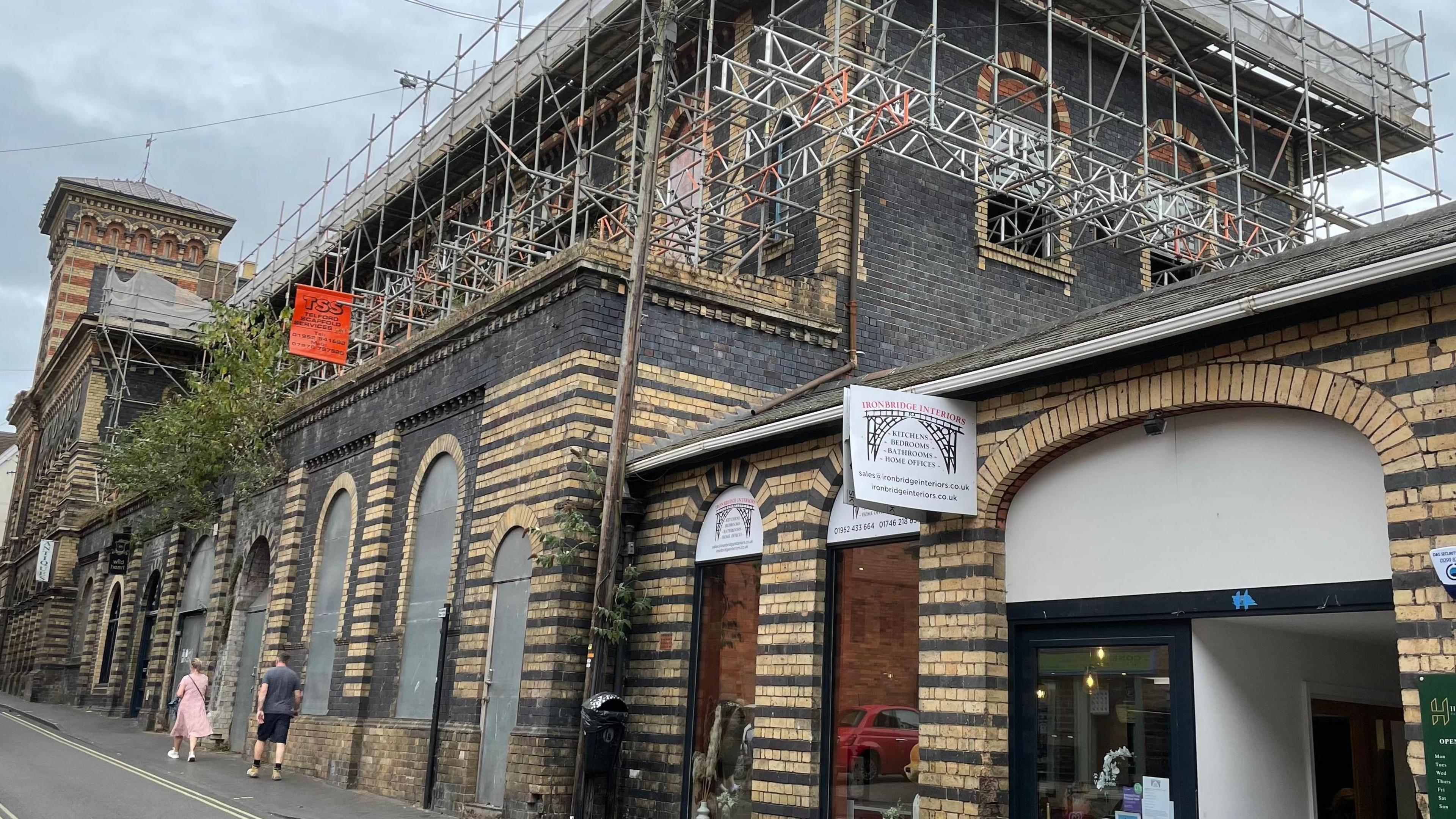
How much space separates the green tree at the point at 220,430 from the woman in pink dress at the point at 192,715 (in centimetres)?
437

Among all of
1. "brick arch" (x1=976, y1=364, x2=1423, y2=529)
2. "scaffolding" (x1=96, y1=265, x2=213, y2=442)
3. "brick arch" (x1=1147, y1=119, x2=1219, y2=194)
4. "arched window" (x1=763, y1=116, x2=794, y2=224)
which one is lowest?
"brick arch" (x1=976, y1=364, x2=1423, y2=529)

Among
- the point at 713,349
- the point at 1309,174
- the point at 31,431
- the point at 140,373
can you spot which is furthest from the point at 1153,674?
the point at 31,431

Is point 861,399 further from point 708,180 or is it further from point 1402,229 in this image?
point 708,180

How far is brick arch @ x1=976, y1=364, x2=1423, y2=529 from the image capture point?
7.18 m

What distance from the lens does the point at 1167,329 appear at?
313 inches

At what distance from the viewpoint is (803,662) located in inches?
437

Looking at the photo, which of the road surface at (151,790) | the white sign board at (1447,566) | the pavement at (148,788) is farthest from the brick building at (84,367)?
the white sign board at (1447,566)

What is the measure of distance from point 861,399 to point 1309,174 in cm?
1502

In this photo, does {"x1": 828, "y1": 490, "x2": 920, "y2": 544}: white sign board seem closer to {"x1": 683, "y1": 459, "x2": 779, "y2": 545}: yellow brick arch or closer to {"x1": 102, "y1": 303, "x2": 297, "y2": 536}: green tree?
{"x1": 683, "y1": 459, "x2": 779, "y2": 545}: yellow brick arch

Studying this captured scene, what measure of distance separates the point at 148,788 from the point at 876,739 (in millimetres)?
9846

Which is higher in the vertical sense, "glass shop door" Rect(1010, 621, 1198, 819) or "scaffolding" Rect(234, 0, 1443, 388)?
"scaffolding" Rect(234, 0, 1443, 388)

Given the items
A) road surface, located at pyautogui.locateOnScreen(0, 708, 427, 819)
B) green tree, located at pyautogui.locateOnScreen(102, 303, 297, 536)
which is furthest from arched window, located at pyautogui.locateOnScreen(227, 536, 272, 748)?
green tree, located at pyautogui.locateOnScreen(102, 303, 297, 536)

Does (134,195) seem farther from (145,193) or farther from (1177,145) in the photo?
(1177,145)

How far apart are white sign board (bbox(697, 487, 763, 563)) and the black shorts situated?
8.14 m
